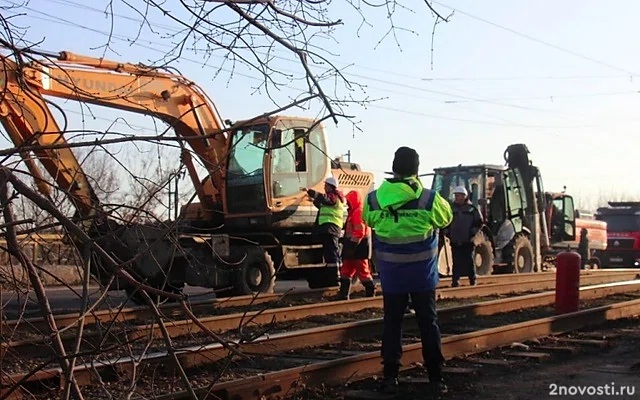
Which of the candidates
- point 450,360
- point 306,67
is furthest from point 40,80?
point 450,360

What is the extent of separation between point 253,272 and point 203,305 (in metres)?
2.48

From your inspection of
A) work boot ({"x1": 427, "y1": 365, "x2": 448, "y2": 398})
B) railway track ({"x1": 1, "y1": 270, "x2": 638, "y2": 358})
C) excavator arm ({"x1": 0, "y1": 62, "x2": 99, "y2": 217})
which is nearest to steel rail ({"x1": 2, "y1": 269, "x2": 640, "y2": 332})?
railway track ({"x1": 1, "y1": 270, "x2": 638, "y2": 358})

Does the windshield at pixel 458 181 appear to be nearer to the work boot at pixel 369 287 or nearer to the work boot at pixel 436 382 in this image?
the work boot at pixel 369 287

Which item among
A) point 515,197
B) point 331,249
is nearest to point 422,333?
point 331,249

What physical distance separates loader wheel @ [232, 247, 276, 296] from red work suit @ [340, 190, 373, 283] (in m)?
1.52

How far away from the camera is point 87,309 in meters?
3.57

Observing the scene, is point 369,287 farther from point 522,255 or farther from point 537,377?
point 522,255

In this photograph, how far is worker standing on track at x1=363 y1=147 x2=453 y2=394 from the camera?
6715 mm

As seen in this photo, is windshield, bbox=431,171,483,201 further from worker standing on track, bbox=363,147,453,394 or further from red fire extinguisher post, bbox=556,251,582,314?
worker standing on track, bbox=363,147,453,394

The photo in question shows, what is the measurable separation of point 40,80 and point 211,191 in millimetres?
9655

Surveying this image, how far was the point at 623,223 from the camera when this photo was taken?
33219 millimetres

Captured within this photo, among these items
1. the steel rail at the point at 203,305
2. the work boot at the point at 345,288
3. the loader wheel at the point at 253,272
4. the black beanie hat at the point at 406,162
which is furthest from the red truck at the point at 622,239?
the black beanie hat at the point at 406,162

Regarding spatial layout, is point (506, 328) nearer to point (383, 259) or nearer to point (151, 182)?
point (383, 259)

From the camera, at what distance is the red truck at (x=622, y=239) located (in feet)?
107
